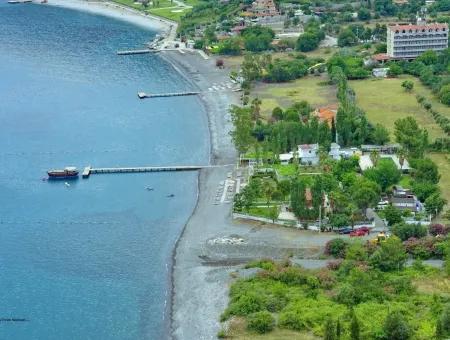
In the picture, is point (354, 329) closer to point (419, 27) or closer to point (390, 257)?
point (390, 257)

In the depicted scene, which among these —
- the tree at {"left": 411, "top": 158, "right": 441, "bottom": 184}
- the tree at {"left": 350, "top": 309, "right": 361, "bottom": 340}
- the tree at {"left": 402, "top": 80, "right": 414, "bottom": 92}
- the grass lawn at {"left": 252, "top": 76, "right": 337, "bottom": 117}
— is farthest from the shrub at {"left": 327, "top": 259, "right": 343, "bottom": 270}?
the tree at {"left": 402, "top": 80, "right": 414, "bottom": 92}

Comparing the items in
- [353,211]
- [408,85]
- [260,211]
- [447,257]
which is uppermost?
[408,85]

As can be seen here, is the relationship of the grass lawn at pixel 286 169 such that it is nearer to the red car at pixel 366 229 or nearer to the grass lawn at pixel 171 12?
the red car at pixel 366 229

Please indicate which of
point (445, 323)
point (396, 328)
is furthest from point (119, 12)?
point (445, 323)

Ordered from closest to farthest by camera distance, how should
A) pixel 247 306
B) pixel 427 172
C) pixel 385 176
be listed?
1. pixel 247 306
2. pixel 385 176
3. pixel 427 172

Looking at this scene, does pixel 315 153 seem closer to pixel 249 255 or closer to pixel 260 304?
pixel 249 255

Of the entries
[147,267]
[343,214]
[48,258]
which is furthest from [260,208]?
[48,258]
